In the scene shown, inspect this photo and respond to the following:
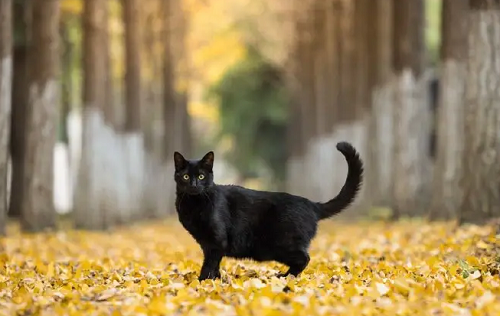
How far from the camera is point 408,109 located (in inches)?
856

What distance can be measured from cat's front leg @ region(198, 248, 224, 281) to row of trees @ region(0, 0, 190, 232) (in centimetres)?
756

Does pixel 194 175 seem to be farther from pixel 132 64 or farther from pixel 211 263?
pixel 132 64

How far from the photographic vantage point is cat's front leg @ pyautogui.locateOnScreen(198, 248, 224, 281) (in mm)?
8227

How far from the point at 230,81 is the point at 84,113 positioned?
79.7 feet

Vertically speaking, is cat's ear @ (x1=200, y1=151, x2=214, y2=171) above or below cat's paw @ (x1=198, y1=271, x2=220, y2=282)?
above

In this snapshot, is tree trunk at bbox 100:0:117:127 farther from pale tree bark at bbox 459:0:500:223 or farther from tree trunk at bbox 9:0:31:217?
Result: pale tree bark at bbox 459:0:500:223

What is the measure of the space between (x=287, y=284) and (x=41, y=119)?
12.1 metres

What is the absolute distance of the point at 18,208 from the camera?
84.0 ft

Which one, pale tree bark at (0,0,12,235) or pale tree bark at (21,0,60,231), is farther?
pale tree bark at (21,0,60,231)

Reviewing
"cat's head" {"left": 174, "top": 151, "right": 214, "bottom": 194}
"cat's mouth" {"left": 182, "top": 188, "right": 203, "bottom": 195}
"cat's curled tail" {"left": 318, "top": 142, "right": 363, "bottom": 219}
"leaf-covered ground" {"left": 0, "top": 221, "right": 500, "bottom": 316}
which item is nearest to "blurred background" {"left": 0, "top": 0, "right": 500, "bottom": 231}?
"leaf-covered ground" {"left": 0, "top": 221, "right": 500, "bottom": 316}

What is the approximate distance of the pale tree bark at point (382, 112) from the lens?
83.4 ft

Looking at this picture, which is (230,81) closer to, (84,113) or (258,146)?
(258,146)

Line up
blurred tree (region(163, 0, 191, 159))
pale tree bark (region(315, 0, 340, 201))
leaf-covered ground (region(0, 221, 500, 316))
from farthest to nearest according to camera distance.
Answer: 1. pale tree bark (region(315, 0, 340, 201))
2. blurred tree (region(163, 0, 191, 159))
3. leaf-covered ground (region(0, 221, 500, 316))

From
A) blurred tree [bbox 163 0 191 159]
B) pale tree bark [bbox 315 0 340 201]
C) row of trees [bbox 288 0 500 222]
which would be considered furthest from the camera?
pale tree bark [bbox 315 0 340 201]
